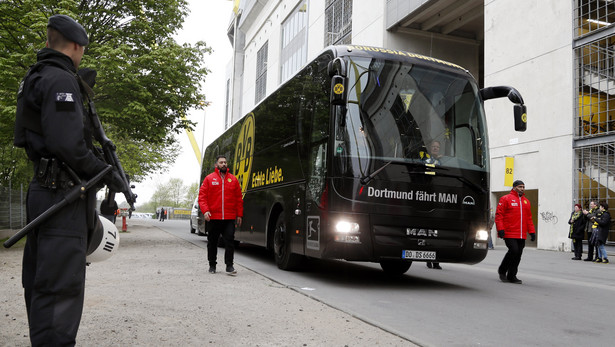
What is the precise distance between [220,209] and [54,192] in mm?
5875

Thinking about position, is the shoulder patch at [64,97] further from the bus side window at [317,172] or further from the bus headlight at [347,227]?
the bus side window at [317,172]

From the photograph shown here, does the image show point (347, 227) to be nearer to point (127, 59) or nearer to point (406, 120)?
point (406, 120)

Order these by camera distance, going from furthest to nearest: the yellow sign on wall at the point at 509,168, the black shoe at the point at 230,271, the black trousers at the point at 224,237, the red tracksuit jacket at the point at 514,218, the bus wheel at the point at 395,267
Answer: the yellow sign on wall at the point at 509,168 → the bus wheel at the point at 395,267 → the red tracksuit jacket at the point at 514,218 → the black trousers at the point at 224,237 → the black shoe at the point at 230,271

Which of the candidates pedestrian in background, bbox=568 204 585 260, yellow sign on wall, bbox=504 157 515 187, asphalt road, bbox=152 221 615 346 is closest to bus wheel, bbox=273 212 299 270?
asphalt road, bbox=152 221 615 346

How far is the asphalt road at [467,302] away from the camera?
16.4 ft

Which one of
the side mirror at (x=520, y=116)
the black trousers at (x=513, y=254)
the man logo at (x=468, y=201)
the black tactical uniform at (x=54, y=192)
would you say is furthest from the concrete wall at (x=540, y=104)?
the black tactical uniform at (x=54, y=192)

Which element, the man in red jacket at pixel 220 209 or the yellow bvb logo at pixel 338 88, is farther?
the man in red jacket at pixel 220 209

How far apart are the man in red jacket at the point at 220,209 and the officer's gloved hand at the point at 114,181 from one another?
5.47m

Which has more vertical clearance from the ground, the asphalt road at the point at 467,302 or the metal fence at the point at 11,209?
the metal fence at the point at 11,209

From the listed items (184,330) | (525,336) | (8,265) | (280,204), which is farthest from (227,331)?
(8,265)

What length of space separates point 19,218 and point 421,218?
56.4 ft

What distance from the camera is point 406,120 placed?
25.3 ft

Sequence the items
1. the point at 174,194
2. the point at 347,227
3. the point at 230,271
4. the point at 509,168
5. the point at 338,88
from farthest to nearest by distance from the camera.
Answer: the point at 174,194
the point at 509,168
the point at 230,271
the point at 347,227
the point at 338,88

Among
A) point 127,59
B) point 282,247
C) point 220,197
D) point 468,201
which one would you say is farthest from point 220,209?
point 127,59
